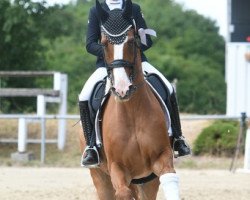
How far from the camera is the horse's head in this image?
7.73 metres

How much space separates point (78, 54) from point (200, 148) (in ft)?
86.3

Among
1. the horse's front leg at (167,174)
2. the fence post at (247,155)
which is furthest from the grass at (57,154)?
the horse's front leg at (167,174)

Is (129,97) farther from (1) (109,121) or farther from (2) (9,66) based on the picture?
(2) (9,66)

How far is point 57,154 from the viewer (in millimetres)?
19125

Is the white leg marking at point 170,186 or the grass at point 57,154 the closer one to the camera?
the white leg marking at point 170,186

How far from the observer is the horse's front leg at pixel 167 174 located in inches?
312

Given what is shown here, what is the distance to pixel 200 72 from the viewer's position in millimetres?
43844

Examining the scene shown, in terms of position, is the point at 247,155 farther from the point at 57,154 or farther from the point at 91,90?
the point at 91,90

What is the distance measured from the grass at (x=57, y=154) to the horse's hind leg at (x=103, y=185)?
726 centimetres

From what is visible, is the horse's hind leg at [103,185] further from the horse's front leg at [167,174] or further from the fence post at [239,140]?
the fence post at [239,140]

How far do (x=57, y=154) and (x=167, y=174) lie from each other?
1128 centimetres

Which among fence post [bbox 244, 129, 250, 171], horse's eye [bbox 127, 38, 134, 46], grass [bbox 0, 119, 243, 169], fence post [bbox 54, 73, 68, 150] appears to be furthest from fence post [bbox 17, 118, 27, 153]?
horse's eye [bbox 127, 38, 134, 46]

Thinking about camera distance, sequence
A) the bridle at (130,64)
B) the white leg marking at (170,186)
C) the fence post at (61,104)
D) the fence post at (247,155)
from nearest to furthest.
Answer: the bridle at (130,64)
the white leg marking at (170,186)
the fence post at (247,155)
the fence post at (61,104)

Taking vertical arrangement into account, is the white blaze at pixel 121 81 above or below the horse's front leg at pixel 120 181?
above
